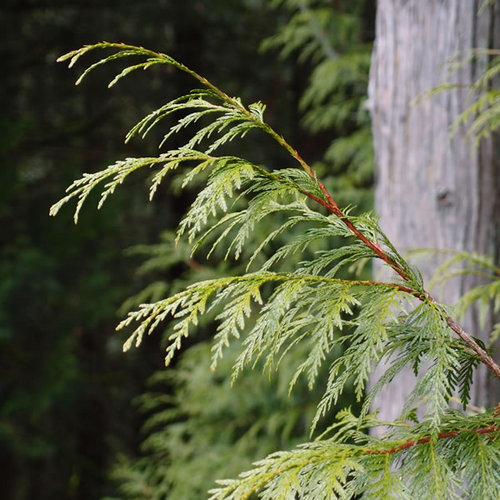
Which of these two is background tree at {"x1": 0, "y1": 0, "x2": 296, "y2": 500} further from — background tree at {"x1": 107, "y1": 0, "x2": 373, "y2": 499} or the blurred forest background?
background tree at {"x1": 107, "y1": 0, "x2": 373, "y2": 499}

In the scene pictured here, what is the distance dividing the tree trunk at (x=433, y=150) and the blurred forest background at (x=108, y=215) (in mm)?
1625

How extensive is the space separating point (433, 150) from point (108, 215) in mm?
4617

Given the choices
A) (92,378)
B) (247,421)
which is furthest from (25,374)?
(247,421)

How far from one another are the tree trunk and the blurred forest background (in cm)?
162

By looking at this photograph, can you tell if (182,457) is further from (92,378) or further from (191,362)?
(92,378)

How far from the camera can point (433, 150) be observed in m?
2.19

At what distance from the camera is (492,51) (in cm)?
193

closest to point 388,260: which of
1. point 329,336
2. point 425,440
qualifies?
point 329,336

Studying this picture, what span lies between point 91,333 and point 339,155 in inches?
231

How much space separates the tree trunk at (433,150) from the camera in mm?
2094

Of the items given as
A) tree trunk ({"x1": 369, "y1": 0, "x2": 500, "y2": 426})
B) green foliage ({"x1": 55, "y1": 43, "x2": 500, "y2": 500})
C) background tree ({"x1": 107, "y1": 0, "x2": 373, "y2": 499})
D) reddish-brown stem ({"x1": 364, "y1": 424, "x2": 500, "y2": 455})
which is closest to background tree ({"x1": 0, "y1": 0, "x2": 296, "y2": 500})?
background tree ({"x1": 107, "y1": 0, "x2": 373, "y2": 499})

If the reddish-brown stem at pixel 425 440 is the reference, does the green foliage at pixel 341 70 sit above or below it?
above

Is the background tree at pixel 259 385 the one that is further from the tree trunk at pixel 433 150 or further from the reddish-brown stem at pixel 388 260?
the reddish-brown stem at pixel 388 260

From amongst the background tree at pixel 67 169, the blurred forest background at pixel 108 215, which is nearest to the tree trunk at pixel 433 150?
the blurred forest background at pixel 108 215
